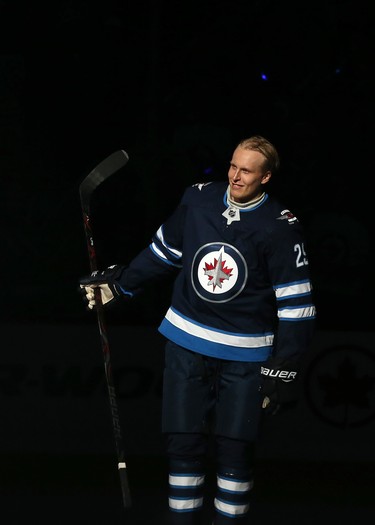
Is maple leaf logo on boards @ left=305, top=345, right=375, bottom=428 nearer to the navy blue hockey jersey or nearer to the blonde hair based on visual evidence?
the navy blue hockey jersey

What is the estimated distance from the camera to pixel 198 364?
592 cm

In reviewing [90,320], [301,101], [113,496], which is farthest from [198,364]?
[301,101]

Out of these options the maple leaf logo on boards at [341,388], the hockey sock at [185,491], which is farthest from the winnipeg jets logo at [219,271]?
the maple leaf logo on boards at [341,388]

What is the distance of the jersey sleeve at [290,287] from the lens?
5734 mm

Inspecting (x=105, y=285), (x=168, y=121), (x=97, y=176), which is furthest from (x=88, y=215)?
(x=168, y=121)

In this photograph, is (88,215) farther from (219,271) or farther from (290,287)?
(290,287)

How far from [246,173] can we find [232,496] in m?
1.27

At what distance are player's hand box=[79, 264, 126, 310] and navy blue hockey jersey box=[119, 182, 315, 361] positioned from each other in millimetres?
231

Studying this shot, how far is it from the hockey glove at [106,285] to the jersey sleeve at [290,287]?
66cm

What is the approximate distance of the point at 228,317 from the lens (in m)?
5.87

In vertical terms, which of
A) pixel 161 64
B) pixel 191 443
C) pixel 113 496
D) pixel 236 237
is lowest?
pixel 113 496

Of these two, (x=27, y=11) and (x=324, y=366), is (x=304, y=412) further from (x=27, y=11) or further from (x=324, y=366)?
(x=27, y=11)

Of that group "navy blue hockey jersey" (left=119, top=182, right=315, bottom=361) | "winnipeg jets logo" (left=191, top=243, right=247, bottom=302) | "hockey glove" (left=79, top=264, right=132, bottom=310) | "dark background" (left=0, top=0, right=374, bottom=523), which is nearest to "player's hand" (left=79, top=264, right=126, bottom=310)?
"hockey glove" (left=79, top=264, right=132, bottom=310)

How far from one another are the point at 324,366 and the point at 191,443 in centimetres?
160
